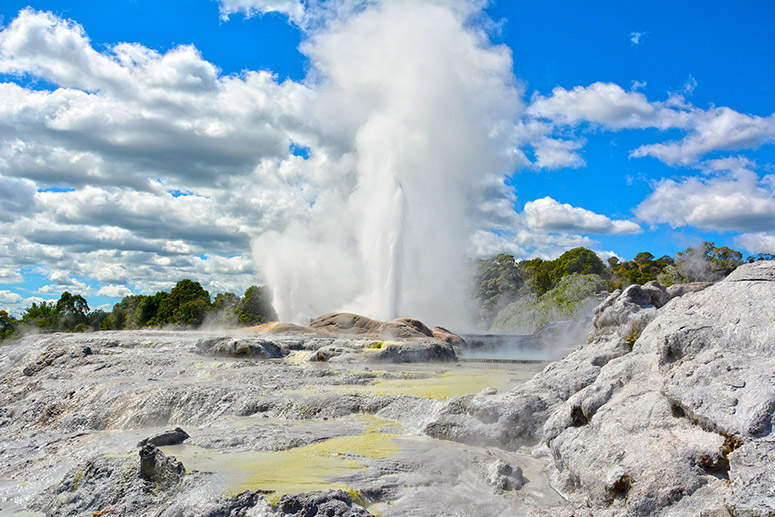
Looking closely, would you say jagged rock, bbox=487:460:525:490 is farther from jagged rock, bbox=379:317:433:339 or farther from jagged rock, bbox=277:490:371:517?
jagged rock, bbox=379:317:433:339

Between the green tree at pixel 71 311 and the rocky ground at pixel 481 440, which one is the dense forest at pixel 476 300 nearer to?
the green tree at pixel 71 311

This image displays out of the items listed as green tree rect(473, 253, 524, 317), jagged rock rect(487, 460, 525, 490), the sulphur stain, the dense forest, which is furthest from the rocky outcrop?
green tree rect(473, 253, 524, 317)

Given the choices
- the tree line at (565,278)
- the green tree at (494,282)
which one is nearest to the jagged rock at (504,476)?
the tree line at (565,278)

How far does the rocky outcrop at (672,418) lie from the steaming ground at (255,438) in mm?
463

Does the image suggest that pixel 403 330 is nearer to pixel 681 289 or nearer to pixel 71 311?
pixel 681 289

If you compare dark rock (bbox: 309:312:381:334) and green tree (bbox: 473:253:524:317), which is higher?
green tree (bbox: 473:253:524:317)

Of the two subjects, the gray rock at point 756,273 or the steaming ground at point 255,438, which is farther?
the gray rock at point 756,273

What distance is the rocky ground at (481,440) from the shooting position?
3963 mm

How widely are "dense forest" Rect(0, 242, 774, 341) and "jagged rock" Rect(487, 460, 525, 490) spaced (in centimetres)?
3905

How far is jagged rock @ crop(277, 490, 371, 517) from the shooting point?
13.9ft

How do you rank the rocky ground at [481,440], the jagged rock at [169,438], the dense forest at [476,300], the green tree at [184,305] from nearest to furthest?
the rocky ground at [481,440] → the jagged rock at [169,438] → the dense forest at [476,300] → the green tree at [184,305]

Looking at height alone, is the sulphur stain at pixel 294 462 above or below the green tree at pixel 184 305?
below

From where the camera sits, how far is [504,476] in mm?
5219

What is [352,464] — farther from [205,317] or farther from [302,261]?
[205,317]
